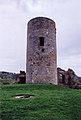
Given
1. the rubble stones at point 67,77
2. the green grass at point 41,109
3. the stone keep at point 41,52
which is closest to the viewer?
the green grass at point 41,109

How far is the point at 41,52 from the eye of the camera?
2344cm

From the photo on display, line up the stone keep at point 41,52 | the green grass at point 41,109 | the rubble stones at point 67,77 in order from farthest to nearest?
the rubble stones at point 67,77
the stone keep at point 41,52
the green grass at point 41,109

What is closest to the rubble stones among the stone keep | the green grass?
the stone keep

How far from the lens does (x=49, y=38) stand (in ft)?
78.3

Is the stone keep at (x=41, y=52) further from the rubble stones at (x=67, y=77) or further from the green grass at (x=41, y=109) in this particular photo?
the green grass at (x=41, y=109)

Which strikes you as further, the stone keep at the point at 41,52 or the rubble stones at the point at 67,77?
the rubble stones at the point at 67,77

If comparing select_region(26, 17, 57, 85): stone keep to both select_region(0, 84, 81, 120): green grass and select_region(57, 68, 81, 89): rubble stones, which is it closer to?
select_region(57, 68, 81, 89): rubble stones

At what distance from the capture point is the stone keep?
75.3 feet

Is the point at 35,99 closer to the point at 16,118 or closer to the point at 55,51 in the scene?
the point at 16,118

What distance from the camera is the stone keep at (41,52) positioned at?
75.3 ft

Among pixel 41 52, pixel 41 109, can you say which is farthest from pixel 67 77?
pixel 41 109

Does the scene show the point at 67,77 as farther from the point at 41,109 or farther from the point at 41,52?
the point at 41,109

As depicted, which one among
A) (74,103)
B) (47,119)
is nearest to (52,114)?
(47,119)

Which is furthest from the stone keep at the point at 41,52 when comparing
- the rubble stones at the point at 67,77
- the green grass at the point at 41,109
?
the green grass at the point at 41,109
